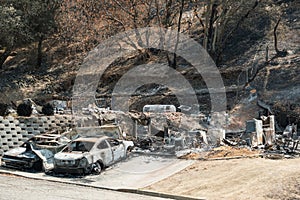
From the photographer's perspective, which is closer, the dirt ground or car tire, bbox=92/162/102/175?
the dirt ground

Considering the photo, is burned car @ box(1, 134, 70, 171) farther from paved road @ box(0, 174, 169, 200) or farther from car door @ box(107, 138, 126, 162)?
car door @ box(107, 138, 126, 162)

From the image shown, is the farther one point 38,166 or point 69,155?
point 38,166

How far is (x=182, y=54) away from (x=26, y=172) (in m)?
23.6

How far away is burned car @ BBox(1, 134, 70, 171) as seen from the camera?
55.5ft

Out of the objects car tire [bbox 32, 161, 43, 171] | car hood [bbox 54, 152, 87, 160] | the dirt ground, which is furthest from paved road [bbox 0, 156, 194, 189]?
car hood [bbox 54, 152, 87, 160]

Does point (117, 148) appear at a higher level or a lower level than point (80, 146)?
lower

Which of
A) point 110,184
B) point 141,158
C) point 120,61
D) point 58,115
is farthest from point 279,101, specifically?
point 120,61

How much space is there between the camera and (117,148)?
1772 centimetres

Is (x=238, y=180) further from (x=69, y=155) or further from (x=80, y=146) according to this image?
(x=80, y=146)

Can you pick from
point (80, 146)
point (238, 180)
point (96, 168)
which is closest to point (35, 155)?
point (80, 146)

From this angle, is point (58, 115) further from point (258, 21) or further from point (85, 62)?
point (258, 21)

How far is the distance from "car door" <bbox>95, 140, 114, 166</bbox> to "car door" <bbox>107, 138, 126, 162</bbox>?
0.82 feet

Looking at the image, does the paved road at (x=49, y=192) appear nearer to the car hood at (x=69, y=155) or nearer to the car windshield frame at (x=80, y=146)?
the car hood at (x=69, y=155)

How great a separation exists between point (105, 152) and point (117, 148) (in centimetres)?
88
